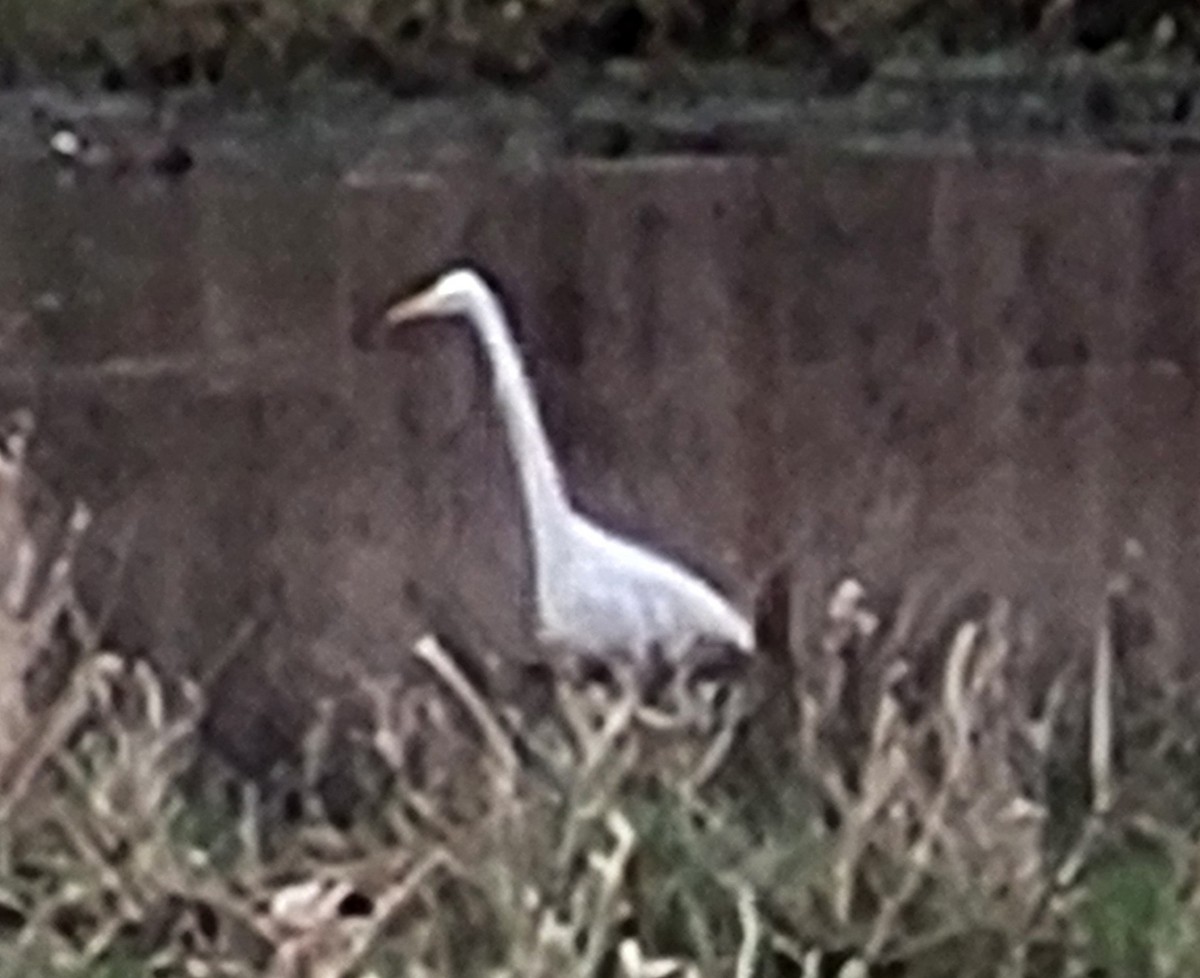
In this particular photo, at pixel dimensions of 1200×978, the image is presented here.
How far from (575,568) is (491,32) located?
0.93ft

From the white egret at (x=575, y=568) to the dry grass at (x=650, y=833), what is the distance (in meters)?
0.03

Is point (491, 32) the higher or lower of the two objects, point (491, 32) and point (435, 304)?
the higher

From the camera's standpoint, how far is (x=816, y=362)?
1.52 m

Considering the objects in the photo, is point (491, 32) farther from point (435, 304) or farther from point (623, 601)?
point (623, 601)

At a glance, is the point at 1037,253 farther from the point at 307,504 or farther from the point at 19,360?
the point at 19,360

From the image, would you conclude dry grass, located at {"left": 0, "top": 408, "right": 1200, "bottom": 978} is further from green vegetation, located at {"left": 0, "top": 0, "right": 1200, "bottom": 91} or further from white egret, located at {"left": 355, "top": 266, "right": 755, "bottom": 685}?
green vegetation, located at {"left": 0, "top": 0, "right": 1200, "bottom": 91}

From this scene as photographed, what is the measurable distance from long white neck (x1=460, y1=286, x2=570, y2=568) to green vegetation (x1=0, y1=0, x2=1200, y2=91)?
13cm

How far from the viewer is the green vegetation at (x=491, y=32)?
147 cm

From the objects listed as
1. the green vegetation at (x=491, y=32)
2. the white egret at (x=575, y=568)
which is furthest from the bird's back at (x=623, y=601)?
the green vegetation at (x=491, y=32)

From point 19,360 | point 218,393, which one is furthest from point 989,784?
point 19,360

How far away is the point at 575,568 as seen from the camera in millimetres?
1479

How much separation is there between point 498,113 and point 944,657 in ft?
1.23

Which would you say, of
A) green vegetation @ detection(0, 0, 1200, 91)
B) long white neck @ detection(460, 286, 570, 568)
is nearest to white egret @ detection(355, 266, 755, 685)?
long white neck @ detection(460, 286, 570, 568)

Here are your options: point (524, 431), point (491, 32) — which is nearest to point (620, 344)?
point (524, 431)
